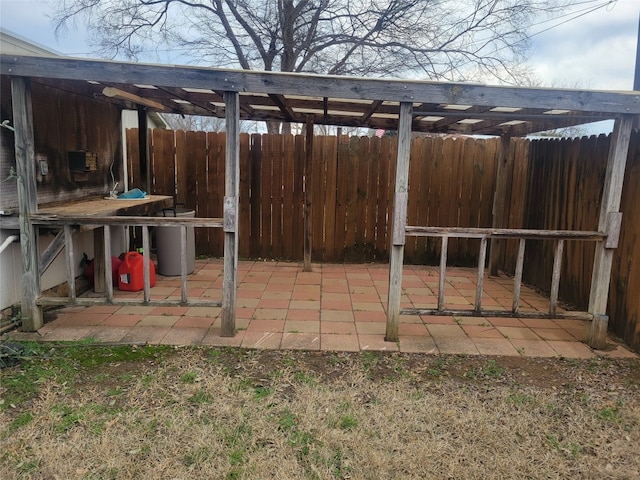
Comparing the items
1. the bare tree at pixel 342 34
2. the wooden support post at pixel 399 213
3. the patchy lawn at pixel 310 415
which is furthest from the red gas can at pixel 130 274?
the bare tree at pixel 342 34

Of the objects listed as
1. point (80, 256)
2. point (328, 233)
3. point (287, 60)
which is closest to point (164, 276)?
point (80, 256)

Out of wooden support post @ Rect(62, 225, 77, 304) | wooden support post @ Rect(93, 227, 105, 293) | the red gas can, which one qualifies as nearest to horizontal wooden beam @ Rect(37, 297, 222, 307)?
wooden support post @ Rect(62, 225, 77, 304)

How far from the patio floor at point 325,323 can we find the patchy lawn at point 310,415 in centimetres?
19

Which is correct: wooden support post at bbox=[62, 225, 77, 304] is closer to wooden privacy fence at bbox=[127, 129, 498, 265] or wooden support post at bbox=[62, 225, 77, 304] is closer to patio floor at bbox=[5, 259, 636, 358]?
patio floor at bbox=[5, 259, 636, 358]

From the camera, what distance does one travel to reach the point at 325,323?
3824 millimetres

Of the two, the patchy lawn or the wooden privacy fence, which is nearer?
the patchy lawn

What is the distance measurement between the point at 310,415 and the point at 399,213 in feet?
5.41

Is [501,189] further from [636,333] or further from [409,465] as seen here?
[409,465]

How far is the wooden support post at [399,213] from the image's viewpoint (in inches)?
127

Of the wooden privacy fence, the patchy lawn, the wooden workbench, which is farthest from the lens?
the wooden privacy fence

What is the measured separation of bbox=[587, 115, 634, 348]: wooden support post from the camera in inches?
126

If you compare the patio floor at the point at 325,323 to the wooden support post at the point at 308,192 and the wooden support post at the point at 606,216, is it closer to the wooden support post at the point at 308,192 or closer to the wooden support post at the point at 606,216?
the wooden support post at the point at 606,216

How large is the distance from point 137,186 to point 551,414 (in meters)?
5.59

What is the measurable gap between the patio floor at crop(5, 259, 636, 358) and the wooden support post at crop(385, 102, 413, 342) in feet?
0.76
